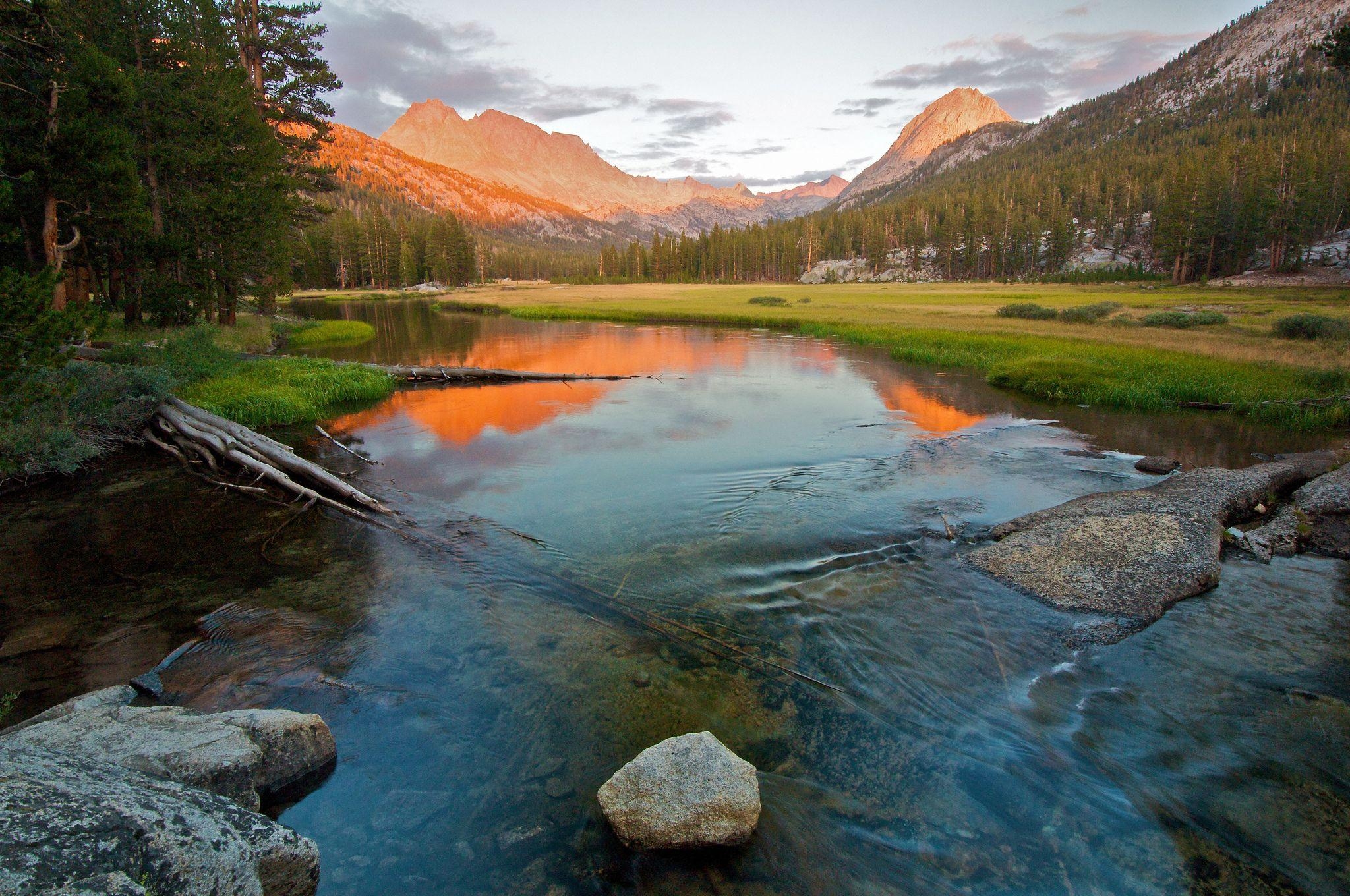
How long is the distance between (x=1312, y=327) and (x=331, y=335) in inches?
2119

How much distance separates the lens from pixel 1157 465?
15.1 metres

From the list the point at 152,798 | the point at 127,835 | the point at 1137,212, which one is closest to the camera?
Answer: the point at 127,835

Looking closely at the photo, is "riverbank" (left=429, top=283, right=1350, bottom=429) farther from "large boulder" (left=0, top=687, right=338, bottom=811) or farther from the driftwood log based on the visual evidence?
"large boulder" (left=0, top=687, right=338, bottom=811)

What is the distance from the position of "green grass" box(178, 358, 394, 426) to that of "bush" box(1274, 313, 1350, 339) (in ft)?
139

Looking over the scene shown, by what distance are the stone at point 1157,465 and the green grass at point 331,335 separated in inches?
1540

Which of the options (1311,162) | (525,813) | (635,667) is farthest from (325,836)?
(1311,162)

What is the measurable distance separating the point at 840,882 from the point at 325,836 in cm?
427

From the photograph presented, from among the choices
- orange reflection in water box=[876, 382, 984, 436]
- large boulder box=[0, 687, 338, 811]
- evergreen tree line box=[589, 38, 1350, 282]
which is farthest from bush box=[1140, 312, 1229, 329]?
evergreen tree line box=[589, 38, 1350, 282]

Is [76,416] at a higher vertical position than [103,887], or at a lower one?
higher

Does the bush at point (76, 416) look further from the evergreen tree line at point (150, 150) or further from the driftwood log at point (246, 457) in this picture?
the evergreen tree line at point (150, 150)

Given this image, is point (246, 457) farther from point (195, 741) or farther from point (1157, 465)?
point (1157, 465)

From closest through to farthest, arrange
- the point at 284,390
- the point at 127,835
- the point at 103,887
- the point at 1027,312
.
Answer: the point at 103,887 → the point at 127,835 → the point at 284,390 → the point at 1027,312

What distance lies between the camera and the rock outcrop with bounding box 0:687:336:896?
120 inches

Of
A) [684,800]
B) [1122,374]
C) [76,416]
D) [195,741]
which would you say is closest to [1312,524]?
[684,800]
